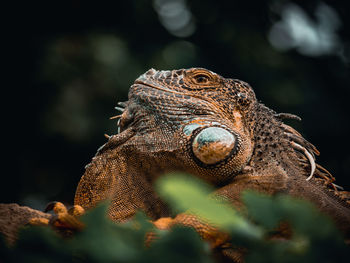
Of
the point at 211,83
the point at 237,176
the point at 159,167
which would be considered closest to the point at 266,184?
the point at 237,176

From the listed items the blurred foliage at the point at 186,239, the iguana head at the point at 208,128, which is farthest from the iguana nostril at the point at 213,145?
the blurred foliage at the point at 186,239

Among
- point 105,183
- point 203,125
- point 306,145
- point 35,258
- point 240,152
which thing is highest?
point 306,145

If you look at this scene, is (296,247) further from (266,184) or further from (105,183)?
(105,183)

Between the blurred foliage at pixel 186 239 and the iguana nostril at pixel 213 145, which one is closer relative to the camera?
the blurred foliage at pixel 186 239

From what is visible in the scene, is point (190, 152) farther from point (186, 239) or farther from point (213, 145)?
point (186, 239)

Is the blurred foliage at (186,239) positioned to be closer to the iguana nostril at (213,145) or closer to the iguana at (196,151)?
the iguana at (196,151)

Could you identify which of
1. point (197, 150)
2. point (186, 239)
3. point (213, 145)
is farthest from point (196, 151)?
point (186, 239)
